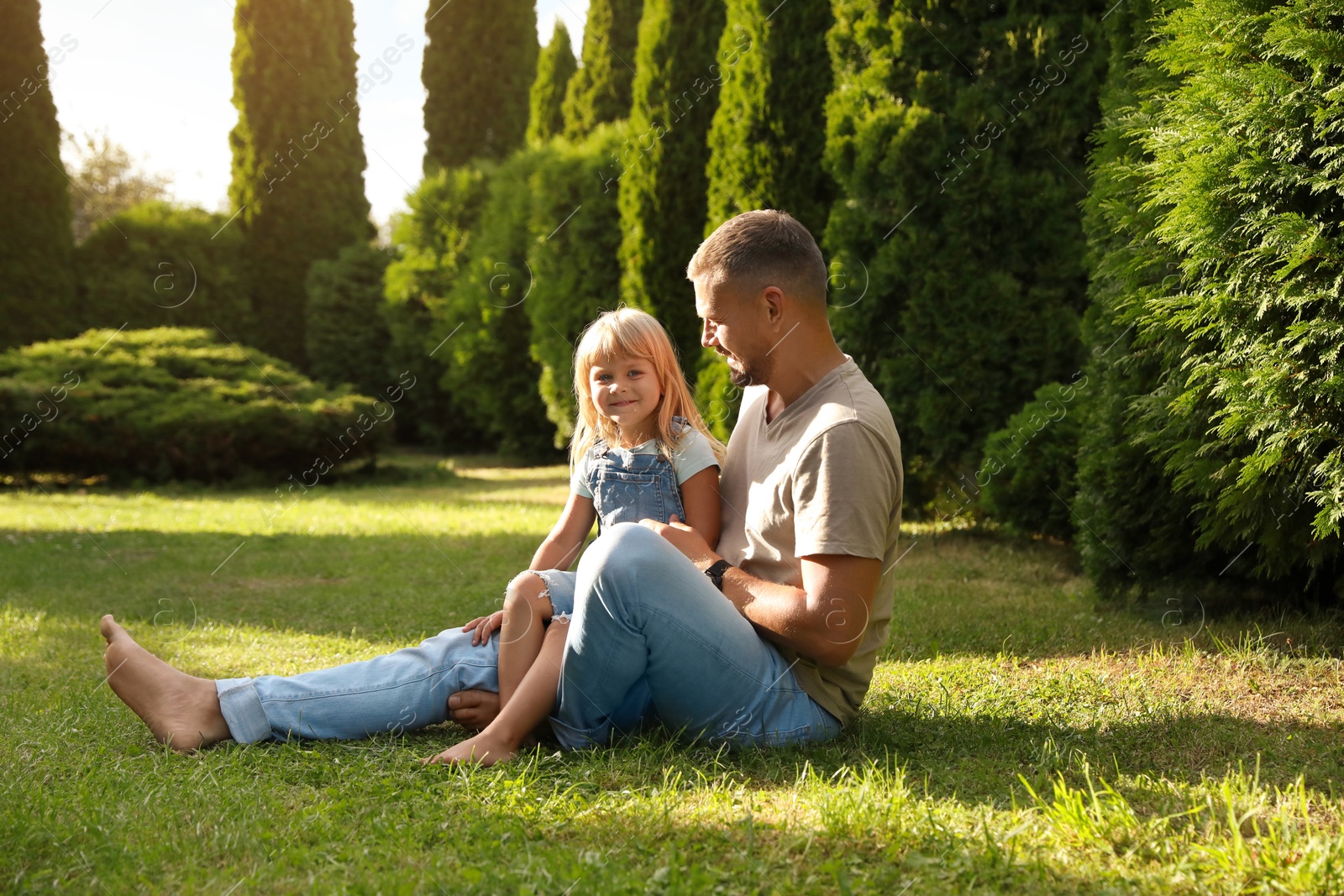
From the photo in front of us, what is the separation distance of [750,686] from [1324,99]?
2537mm

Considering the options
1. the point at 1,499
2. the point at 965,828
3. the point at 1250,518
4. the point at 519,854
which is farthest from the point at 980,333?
the point at 1,499

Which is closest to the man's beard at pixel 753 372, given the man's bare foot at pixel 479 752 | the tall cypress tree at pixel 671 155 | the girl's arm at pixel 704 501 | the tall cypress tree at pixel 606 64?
the girl's arm at pixel 704 501

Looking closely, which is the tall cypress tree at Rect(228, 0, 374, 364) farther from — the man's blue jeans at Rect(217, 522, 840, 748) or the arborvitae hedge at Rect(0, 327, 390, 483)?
the man's blue jeans at Rect(217, 522, 840, 748)

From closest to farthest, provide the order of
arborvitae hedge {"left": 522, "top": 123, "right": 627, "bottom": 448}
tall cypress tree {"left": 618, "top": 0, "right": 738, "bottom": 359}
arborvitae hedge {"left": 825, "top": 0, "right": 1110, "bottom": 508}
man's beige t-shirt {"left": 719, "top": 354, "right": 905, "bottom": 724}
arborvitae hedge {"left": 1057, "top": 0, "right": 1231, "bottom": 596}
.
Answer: man's beige t-shirt {"left": 719, "top": 354, "right": 905, "bottom": 724}, arborvitae hedge {"left": 1057, "top": 0, "right": 1231, "bottom": 596}, arborvitae hedge {"left": 825, "top": 0, "right": 1110, "bottom": 508}, tall cypress tree {"left": 618, "top": 0, "right": 738, "bottom": 359}, arborvitae hedge {"left": 522, "top": 123, "right": 627, "bottom": 448}

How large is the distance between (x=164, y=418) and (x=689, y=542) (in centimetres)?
1044

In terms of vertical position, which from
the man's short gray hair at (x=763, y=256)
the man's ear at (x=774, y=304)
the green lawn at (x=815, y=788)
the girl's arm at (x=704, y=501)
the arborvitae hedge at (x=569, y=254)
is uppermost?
the arborvitae hedge at (x=569, y=254)

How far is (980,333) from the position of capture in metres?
6.75

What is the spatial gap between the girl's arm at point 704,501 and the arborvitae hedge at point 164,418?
9220mm

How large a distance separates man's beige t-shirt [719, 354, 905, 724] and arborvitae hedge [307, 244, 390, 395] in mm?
14885

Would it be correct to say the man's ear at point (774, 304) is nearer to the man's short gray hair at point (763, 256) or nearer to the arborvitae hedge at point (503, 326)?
the man's short gray hair at point (763, 256)

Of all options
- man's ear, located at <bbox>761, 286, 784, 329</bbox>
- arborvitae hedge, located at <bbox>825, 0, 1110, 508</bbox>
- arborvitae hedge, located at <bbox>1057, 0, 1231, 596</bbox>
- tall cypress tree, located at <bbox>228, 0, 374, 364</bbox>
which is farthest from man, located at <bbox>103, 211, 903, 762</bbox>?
tall cypress tree, located at <bbox>228, 0, 374, 364</bbox>

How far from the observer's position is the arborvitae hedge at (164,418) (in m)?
11.5

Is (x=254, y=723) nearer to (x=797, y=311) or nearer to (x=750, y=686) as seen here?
(x=750, y=686)

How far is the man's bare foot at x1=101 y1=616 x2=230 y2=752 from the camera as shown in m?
2.92
